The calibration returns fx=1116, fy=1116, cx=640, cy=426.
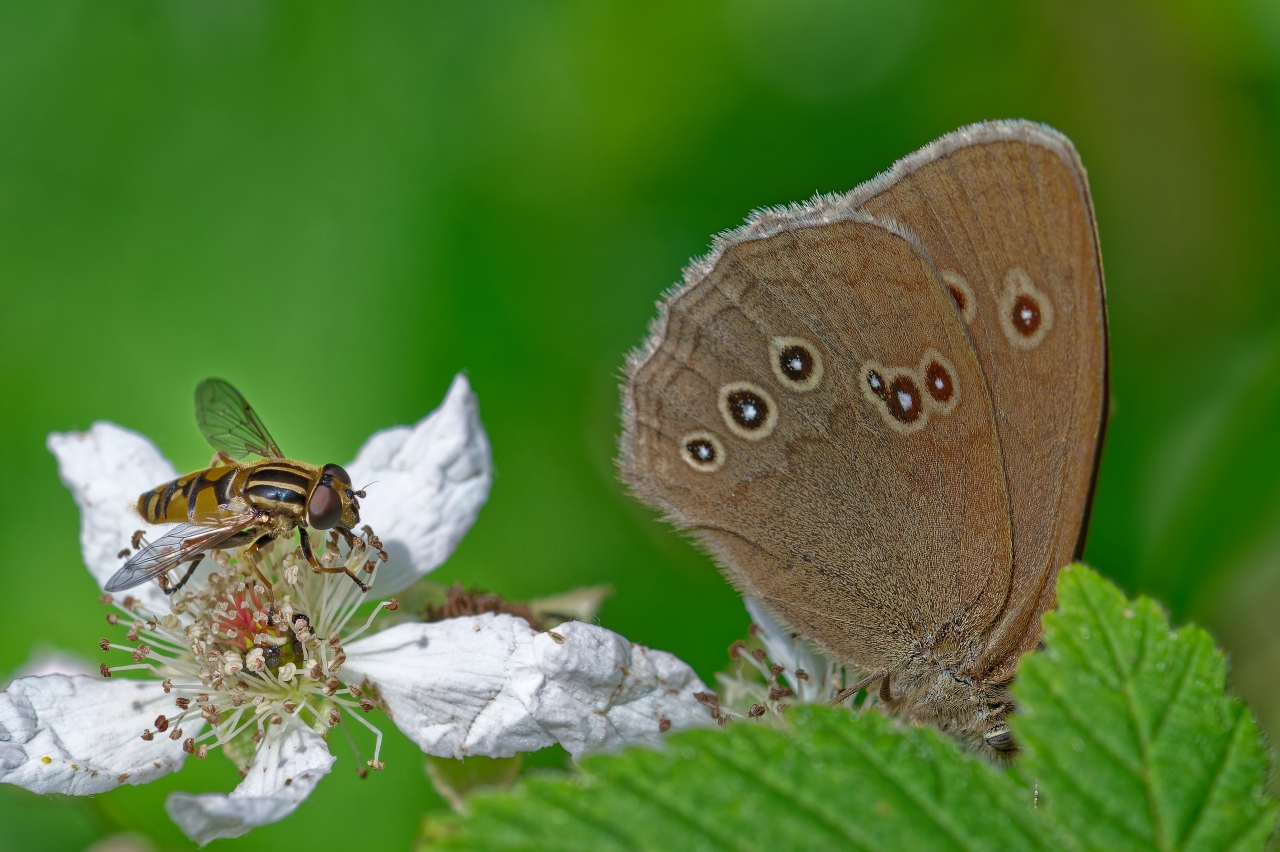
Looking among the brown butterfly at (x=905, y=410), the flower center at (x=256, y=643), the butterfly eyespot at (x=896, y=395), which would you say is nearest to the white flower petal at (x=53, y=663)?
the flower center at (x=256, y=643)

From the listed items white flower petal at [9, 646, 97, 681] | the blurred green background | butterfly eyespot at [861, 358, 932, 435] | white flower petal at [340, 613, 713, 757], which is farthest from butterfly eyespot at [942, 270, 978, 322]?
white flower petal at [9, 646, 97, 681]

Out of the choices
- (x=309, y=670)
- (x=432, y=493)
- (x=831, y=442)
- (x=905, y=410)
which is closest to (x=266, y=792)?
(x=309, y=670)

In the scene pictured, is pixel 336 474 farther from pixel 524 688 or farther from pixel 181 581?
pixel 524 688

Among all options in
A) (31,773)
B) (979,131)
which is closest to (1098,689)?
(979,131)

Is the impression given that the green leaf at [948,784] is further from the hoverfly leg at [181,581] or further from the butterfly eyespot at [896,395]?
the hoverfly leg at [181,581]

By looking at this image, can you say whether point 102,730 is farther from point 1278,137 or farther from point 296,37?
point 1278,137

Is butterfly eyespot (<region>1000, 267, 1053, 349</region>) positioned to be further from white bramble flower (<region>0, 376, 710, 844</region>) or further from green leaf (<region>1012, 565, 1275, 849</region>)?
white bramble flower (<region>0, 376, 710, 844</region>)

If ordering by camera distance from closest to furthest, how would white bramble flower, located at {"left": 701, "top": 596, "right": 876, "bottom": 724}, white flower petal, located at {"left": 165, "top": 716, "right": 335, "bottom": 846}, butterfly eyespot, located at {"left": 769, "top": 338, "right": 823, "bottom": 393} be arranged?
white flower petal, located at {"left": 165, "top": 716, "right": 335, "bottom": 846} → butterfly eyespot, located at {"left": 769, "top": 338, "right": 823, "bottom": 393} → white bramble flower, located at {"left": 701, "top": 596, "right": 876, "bottom": 724}
